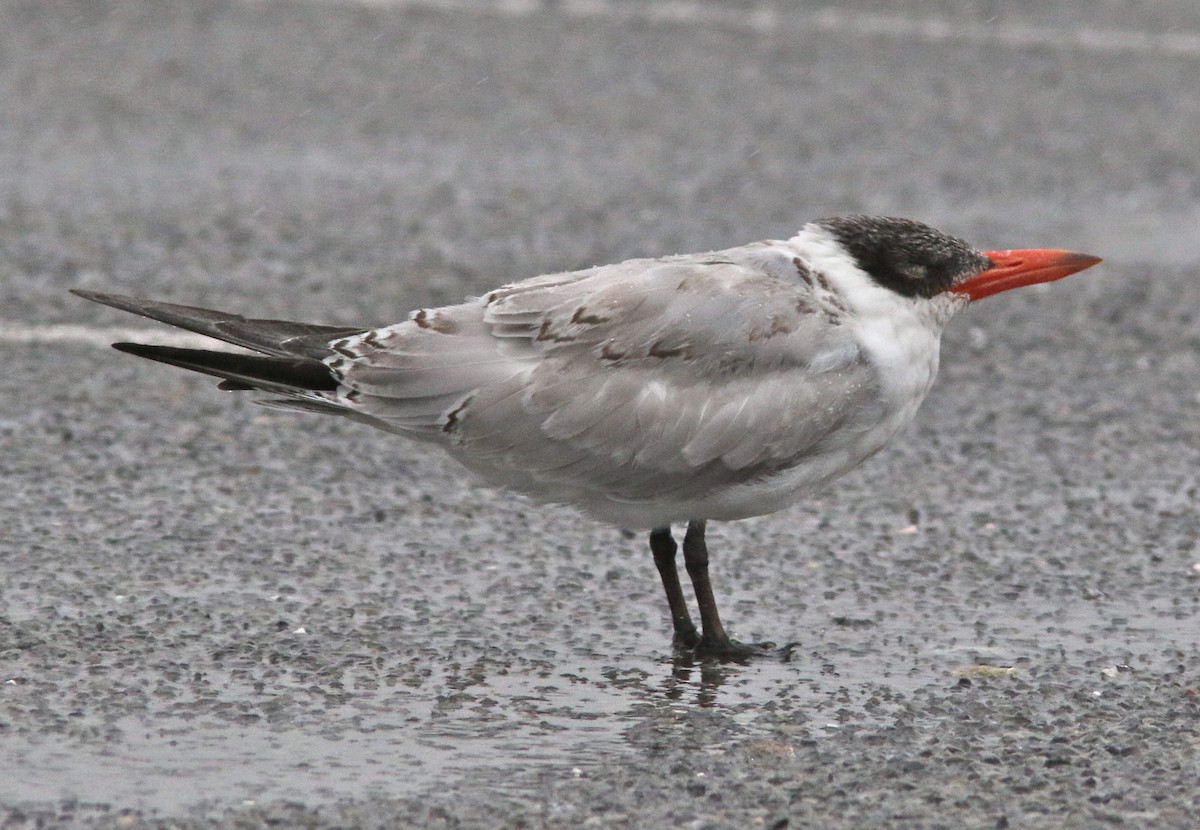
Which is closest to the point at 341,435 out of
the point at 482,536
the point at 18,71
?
the point at 482,536

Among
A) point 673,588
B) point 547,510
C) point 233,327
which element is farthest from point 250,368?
point 547,510

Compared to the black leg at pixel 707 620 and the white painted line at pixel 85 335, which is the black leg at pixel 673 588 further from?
the white painted line at pixel 85 335

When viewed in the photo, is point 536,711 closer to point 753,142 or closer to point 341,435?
point 341,435

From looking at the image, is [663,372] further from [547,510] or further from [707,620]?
[547,510]

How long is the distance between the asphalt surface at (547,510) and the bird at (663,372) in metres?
0.41

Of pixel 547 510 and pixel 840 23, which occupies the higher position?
pixel 840 23

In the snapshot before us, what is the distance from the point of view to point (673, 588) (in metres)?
4.96

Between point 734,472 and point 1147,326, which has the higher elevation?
point 1147,326

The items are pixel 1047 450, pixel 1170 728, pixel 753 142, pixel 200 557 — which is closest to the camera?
pixel 1170 728

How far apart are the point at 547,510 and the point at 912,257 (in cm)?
150

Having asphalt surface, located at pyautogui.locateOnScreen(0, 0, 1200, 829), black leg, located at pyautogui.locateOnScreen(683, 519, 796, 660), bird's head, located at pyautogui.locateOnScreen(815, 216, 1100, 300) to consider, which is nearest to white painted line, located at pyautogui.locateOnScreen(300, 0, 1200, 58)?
asphalt surface, located at pyautogui.locateOnScreen(0, 0, 1200, 829)

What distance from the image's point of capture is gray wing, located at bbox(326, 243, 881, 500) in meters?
4.73

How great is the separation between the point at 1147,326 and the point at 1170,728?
3.72 metres

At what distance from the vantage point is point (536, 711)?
4453 mm
